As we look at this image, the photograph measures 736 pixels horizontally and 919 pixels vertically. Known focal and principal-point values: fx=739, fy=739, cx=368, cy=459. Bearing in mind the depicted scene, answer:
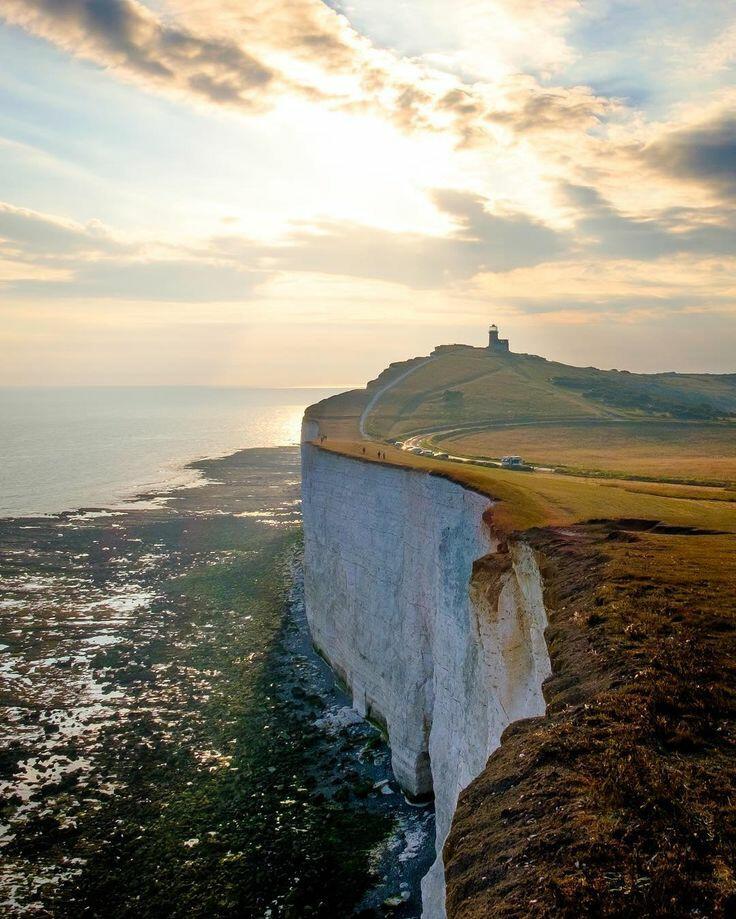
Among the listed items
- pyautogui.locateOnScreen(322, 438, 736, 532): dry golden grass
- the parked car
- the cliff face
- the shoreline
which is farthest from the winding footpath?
pyautogui.locateOnScreen(322, 438, 736, 532): dry golden grass

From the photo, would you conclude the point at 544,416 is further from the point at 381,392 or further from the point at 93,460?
the point at 93,460

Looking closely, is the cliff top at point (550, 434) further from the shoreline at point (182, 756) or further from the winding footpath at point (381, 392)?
the shoreline at point (182, 756)

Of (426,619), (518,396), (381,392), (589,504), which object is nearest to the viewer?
(589,504)

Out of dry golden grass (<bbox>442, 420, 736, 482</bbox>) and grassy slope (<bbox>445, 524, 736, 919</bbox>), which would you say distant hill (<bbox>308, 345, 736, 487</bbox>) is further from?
grassy slope (<bbox>445, 524, 736, 919</bbox>)

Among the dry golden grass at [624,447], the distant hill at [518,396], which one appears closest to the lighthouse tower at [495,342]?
the distant hill at [518,396]

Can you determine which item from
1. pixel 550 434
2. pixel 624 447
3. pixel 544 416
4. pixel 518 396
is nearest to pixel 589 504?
pixel 624 447

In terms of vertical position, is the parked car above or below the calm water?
above
